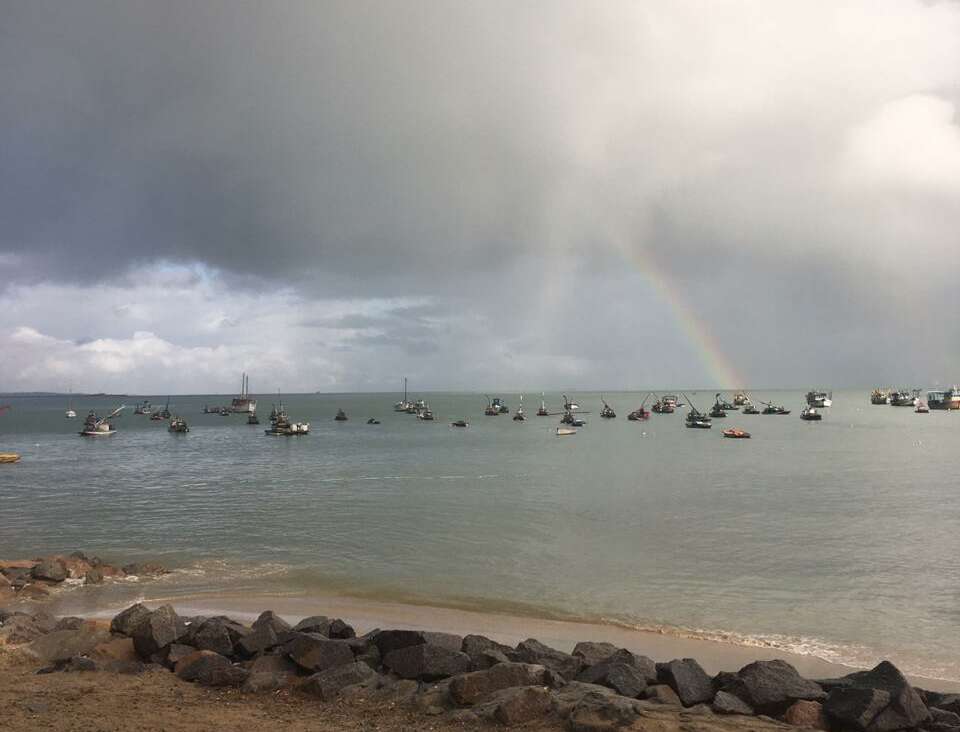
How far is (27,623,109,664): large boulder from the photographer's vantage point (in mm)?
12820

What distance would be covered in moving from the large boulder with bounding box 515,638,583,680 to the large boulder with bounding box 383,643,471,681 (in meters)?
1.40

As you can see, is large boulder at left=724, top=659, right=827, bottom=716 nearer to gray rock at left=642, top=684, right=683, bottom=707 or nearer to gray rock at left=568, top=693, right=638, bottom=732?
gray rock at left=642, top=684, right=683, bottom=707

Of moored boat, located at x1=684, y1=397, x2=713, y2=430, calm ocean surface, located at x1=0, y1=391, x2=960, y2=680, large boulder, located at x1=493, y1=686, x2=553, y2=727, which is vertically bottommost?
calm ocean surface, located at x1=0, y1=391, x2=960, y2=680

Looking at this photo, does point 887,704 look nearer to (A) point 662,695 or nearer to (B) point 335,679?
(A) point 662,695

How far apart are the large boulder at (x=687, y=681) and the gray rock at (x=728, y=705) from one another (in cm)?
46

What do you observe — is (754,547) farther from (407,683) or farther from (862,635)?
(407,683)

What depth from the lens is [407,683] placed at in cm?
1127

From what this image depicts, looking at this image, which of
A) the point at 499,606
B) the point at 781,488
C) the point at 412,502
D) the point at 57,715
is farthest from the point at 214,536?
the point at 781,488

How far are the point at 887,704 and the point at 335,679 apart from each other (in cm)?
867

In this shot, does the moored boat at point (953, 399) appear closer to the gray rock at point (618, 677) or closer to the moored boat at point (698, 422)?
the moored boat at point (698, 422)

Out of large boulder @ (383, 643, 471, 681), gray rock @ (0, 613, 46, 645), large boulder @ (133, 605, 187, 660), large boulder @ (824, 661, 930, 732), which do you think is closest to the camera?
large boulder @ (824, 661, 930, 732)

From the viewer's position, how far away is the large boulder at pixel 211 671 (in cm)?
1155

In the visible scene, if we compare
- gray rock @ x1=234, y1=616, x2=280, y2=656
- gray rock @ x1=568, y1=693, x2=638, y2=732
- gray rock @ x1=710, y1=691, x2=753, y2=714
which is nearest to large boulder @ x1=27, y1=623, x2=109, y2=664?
gray rock @ x1=234, y1=616, x2=280, y2=656

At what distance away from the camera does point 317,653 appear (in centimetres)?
1228
